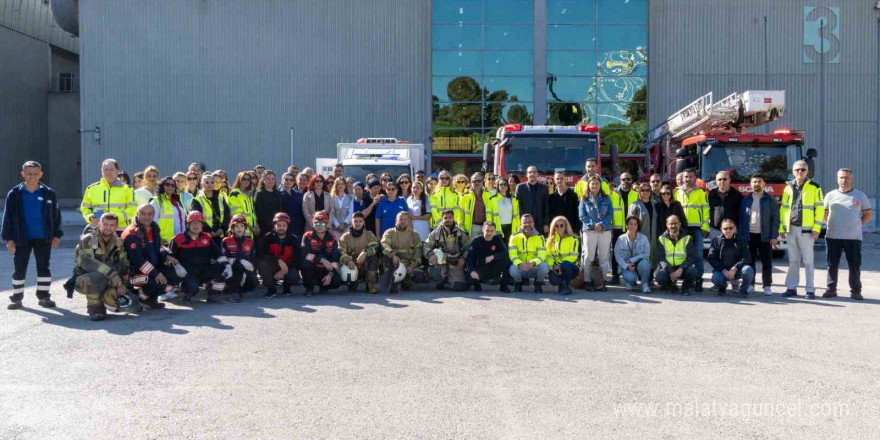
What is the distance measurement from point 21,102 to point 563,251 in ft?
123

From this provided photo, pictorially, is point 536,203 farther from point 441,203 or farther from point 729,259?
point 729,259

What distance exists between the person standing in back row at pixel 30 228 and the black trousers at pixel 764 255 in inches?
383

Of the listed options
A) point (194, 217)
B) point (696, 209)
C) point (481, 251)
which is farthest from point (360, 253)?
point (696, 209)

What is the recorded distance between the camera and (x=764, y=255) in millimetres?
10961

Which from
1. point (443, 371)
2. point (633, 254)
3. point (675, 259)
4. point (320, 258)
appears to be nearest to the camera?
point (443, 371)

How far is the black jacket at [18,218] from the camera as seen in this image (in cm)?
922

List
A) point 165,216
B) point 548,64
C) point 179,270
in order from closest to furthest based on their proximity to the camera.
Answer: point 179,270, point 165,216, point 548,64

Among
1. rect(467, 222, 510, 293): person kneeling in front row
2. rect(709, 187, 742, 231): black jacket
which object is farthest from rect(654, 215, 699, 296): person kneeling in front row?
rect(467, 222, 510, 293): person kneeling in front row

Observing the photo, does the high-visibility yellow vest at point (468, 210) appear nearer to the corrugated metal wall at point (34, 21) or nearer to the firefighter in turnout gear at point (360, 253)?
the firefighter in turnout gear at point (360, 253)

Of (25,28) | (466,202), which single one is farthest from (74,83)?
(466,202)

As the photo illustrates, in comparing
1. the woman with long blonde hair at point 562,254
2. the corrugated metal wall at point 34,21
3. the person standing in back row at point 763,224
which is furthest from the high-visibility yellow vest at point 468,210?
the corrugated metal wall at point 34,21

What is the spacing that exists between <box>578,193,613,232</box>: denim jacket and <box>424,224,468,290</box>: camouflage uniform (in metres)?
1.91

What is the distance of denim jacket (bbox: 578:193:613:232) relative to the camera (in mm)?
11328

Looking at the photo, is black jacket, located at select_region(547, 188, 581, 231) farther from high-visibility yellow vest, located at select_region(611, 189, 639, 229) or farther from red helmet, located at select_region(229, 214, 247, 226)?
red helmet, located at select_region(229, 214, 247, 226)
